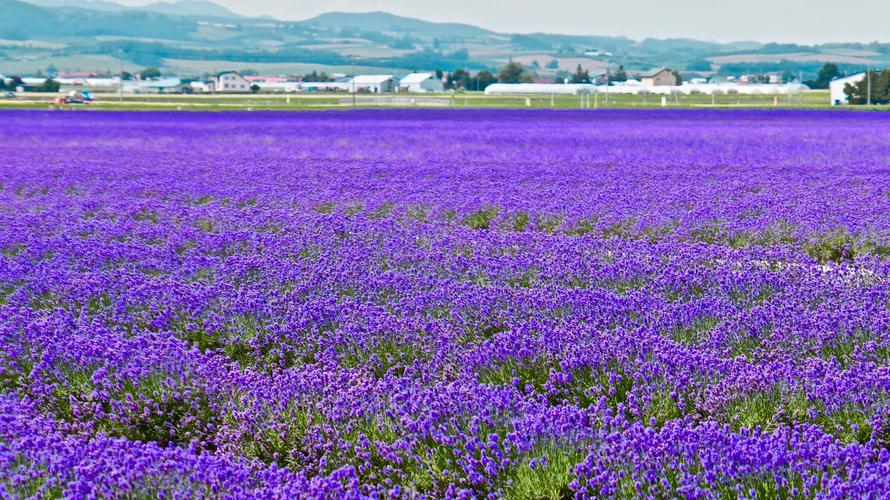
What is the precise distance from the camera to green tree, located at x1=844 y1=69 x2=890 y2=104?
60.5 m

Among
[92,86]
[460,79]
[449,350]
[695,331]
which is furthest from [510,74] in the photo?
[449,350]

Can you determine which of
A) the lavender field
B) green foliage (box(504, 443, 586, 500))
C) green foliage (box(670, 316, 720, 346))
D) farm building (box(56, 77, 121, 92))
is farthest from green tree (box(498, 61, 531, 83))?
green foliage (box(504, 443, 586, 500))

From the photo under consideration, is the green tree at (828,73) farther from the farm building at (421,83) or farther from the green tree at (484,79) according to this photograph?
the farm building at (421,83)

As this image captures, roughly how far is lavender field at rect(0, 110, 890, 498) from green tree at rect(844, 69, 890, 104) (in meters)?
55.7

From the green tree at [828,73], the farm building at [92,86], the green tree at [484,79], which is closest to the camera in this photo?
the green tree at [828,73]

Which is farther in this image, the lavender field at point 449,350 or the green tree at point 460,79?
the green tree at point 460,79

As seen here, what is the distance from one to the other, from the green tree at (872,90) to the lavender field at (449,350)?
55.7 meters

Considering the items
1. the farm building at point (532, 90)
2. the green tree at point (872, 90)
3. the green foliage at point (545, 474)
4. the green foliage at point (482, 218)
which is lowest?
the green foliage at point (545, 474)

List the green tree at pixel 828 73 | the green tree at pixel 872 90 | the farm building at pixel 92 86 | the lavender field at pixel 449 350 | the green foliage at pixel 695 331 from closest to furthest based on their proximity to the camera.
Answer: the lavender field at pixel 449 350
the green foliage at pixel 695 331
the green tree at pixel 872 90
the green tree at pixel 828 73
the farm building at pixel 92 86

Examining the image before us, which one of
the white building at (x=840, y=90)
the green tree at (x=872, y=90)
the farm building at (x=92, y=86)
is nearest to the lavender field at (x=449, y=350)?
the green tree at (x=872, y=90)

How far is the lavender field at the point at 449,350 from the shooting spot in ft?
10.1

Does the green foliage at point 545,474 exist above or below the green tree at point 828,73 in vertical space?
below

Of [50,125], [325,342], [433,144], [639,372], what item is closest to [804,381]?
[639,372]

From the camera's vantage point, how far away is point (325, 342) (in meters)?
4.65
